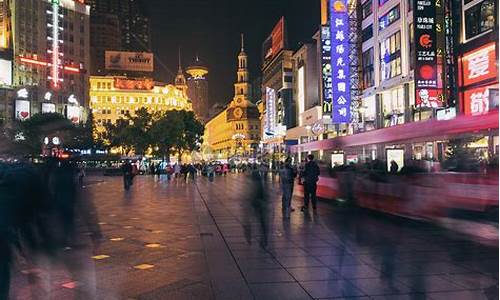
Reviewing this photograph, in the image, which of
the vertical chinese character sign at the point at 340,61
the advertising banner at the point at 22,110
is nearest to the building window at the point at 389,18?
the vertical chinese character sign at the point at 340,61

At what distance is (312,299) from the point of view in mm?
6105

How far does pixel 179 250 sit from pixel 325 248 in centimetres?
262

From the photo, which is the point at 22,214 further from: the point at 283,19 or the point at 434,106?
the point at 283,19

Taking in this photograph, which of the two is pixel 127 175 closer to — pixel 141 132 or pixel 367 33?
pixel 367 33

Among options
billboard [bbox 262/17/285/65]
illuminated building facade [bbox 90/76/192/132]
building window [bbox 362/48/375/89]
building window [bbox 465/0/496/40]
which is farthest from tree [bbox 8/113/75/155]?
illuminated building facade [bbox 90/76/192/132]

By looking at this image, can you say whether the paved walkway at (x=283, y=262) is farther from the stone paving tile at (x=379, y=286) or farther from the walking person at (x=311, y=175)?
the walking person at (x=311, y=175)

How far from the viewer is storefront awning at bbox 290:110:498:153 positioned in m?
12.6

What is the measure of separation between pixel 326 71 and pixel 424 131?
40557 millimetres

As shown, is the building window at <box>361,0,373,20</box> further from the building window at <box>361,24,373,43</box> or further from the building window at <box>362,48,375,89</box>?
the building window at <box>362,48,375,89</box>

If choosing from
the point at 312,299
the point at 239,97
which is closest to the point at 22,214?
the point at 312,299

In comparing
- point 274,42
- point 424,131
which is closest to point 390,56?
point 424,131

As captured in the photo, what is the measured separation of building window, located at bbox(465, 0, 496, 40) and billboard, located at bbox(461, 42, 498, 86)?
1053 millimetres

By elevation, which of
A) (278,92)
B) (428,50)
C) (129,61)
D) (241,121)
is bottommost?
(428,50)

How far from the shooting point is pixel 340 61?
1918 inches
